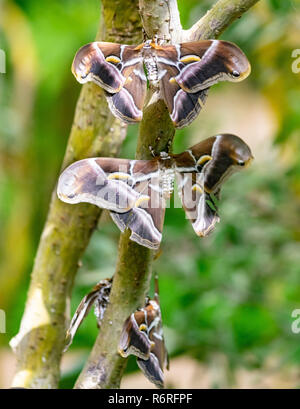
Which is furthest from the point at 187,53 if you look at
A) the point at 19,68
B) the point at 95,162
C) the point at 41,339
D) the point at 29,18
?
the point at 29,18

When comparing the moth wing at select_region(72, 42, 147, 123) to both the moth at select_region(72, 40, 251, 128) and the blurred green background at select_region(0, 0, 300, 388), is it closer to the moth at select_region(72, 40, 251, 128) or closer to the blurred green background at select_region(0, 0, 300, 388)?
the moth at select_region(72, 40, 251, 128)

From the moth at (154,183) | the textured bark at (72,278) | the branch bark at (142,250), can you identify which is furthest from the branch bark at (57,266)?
the moth at (154,183)

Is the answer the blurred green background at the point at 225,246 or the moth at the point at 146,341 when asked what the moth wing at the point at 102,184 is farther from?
the blurred green background at the point at 225,246

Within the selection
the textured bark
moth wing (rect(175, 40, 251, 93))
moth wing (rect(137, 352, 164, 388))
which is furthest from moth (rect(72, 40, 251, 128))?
moth wing (rect(137, 352, 164, 388))

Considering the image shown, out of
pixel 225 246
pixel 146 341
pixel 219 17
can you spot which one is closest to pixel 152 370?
pixel 146 341

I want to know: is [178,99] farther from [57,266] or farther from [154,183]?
[57,266]
